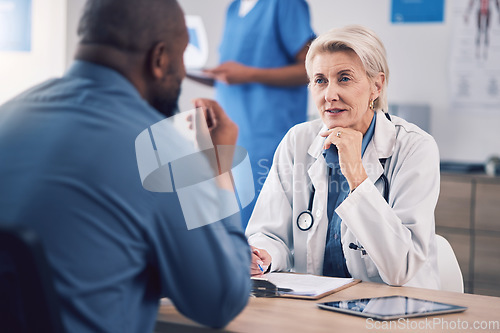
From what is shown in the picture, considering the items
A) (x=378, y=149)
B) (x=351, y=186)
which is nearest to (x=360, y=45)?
(x=378, y=149)

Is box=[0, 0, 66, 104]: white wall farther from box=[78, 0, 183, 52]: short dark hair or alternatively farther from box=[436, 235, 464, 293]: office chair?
box=[78, 0, 183, 52]: short dark hair

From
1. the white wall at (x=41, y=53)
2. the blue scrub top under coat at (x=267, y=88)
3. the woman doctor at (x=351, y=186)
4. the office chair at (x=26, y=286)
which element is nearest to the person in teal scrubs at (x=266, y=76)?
the blue scrub top under coat at (x=267, y=88)

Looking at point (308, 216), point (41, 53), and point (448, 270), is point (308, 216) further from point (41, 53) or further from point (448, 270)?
point (41, 53)

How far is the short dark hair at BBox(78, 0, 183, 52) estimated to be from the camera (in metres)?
0.88

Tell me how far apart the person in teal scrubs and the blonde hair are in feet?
1.56

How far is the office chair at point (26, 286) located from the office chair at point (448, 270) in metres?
1.11

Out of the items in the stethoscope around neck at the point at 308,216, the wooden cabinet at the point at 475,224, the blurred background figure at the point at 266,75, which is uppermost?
the blurred background figure at the point at 266,75

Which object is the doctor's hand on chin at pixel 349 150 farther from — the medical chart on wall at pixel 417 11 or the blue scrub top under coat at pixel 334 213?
the medical chart on wall at pixel 417 11

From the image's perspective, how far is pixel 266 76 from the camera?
7.07ft

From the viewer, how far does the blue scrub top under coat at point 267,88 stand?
7.26 ft

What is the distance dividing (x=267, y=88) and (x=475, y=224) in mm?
1687

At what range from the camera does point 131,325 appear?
862 mm

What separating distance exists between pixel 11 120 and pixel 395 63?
316cm

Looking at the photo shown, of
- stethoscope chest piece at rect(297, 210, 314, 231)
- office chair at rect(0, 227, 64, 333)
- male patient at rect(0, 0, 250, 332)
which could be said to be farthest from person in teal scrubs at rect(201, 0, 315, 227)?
office chair at rect(0, 227, 64, 333)
